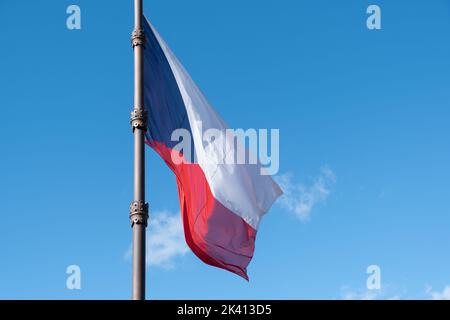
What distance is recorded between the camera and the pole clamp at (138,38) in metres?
14.3

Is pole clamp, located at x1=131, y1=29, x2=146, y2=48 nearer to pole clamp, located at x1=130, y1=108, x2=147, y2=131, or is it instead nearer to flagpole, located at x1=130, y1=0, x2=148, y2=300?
flagpole, located at x1=130, y1=0, x2=148, y2=300

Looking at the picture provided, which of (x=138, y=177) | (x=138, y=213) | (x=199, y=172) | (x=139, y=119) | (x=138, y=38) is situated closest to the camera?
(x=138, y=213)

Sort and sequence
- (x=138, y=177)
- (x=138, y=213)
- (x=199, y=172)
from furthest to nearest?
(x=199, y=172)
(x=138, y=177)
(x=138, y=213)

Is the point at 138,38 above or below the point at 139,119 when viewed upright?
→ above

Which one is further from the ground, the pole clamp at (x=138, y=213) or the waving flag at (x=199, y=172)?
the waving flag at (x=199, y=172)

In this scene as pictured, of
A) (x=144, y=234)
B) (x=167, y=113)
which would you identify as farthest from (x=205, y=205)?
(x=144, y=234)

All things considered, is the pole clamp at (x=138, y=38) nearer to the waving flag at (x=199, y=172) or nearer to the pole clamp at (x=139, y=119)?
the waving flag at (x=199, y=172)

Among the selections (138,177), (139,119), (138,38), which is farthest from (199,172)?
(138,38)

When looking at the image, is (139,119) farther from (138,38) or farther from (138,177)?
(138,38)

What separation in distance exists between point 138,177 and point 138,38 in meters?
2.59

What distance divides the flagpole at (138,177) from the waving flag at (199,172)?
982 millimetres

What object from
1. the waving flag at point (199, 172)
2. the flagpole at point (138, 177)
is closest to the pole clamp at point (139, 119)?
the flagpole at point (138, 177)

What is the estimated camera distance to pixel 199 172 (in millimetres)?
15453

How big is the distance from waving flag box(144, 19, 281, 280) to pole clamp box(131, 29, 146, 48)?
3.09 ft
